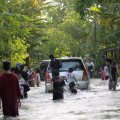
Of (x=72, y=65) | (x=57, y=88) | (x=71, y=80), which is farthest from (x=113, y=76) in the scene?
(x=57, y=88)

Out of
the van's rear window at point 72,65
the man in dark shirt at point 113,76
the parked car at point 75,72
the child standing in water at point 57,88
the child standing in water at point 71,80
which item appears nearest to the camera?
the child standing in water at point 57,88

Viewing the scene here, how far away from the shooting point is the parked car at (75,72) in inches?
945

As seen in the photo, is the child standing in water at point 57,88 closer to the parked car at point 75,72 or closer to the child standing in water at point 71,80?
the child standing in water at point 71,80

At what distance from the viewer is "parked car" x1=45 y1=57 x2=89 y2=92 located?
945 inches

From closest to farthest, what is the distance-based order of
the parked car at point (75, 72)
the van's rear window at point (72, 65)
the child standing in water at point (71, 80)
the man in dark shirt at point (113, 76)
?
the child standing in water at point (71, 80) < the parked car at point (75, 72) < the van's rear window at point (72, 65) < the man in dark shirt at point (113, 76)

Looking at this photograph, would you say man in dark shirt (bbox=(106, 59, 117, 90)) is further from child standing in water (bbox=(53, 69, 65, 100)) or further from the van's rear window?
child standing in water (bbox=(53, 69, 65, 100))

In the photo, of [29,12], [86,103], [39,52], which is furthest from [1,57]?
[39,52]

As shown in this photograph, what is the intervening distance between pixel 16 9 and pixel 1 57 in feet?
37.6

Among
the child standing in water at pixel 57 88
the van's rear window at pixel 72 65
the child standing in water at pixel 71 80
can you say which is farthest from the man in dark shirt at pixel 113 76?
the child standing in water at pixel 57 88

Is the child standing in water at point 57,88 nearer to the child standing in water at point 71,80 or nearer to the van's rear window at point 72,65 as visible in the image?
the child standing in water at point 71,80

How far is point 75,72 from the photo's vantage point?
24.0m

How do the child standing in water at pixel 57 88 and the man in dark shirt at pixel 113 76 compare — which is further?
the man in dark shirt at pixel 113 76

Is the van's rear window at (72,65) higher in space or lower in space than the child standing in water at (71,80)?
higher

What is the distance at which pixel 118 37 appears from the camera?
47969 millimetres
